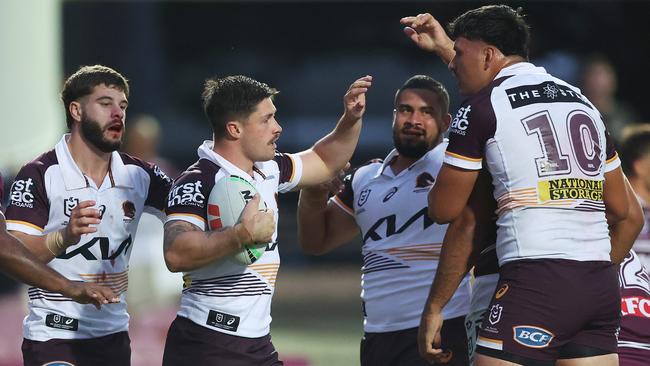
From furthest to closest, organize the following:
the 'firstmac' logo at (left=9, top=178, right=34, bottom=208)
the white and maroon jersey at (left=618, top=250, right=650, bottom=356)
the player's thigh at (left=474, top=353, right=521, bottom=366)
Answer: the white and maroon jersey at (left=618, top=250, right=650, bottom=356) < the 'firstmac' logo at (left=9, top=178, right=34, bottom=208) < the player's thigh at (left=474, top=353, right=521, bottom=366)

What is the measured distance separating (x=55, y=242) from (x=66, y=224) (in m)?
0.32

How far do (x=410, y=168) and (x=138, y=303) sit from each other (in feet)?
26.4

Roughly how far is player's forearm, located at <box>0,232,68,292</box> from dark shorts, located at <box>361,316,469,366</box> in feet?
6.07

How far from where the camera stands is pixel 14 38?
16047mm

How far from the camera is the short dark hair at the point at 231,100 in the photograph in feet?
20.2

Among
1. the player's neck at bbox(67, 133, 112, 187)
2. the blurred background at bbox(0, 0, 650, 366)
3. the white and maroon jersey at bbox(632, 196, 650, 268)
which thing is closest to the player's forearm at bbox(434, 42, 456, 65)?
the white and maroon jersey at bbox(632, 196, 650, 268)

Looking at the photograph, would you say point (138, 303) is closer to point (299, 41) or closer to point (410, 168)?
point (410, 168)

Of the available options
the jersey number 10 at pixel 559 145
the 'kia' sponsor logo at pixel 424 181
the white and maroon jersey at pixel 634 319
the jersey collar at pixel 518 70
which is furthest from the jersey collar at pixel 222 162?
the white and maroon jersey at pixel 634 319

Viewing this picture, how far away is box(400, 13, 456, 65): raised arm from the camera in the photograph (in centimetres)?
658

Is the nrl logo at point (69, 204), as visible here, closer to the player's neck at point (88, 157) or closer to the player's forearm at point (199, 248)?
the player's neck at point (88, 157)

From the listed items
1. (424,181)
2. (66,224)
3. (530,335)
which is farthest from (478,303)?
(66,224)

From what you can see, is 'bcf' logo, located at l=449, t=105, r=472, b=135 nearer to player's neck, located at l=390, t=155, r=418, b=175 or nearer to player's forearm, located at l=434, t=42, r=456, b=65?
player's forearm, located at l=434, t=42, r=456, b=65

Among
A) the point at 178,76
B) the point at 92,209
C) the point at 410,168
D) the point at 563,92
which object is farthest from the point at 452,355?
the point at 178,76

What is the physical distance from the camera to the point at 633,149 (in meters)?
7.24
